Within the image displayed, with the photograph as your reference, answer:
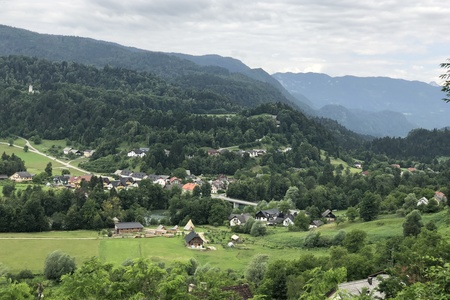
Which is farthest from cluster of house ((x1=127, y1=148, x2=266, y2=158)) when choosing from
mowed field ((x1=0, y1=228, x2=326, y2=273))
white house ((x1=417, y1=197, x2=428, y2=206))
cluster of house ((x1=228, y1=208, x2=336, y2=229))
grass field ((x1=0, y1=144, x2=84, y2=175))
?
white house ((x1=417, y1=197, x2=428, y2=206))

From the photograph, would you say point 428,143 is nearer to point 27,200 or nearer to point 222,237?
point 222,237

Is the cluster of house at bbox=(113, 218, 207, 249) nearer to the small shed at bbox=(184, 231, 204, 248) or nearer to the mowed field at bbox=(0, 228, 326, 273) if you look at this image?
the small shed at bbox=(184, 231, 204, 248)

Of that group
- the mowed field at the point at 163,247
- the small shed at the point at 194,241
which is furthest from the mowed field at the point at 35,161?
the small shed at the point at 194,241

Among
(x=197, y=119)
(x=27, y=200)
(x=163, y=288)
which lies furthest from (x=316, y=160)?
(x=163, y=288)

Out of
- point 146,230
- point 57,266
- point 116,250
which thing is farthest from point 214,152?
point 57,266

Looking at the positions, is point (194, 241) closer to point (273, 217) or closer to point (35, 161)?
point (273, 217)

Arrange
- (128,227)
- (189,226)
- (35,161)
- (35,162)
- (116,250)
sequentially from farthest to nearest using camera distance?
(35,161)
(35,162)
(189,226)
(128,227)
(116,250)
